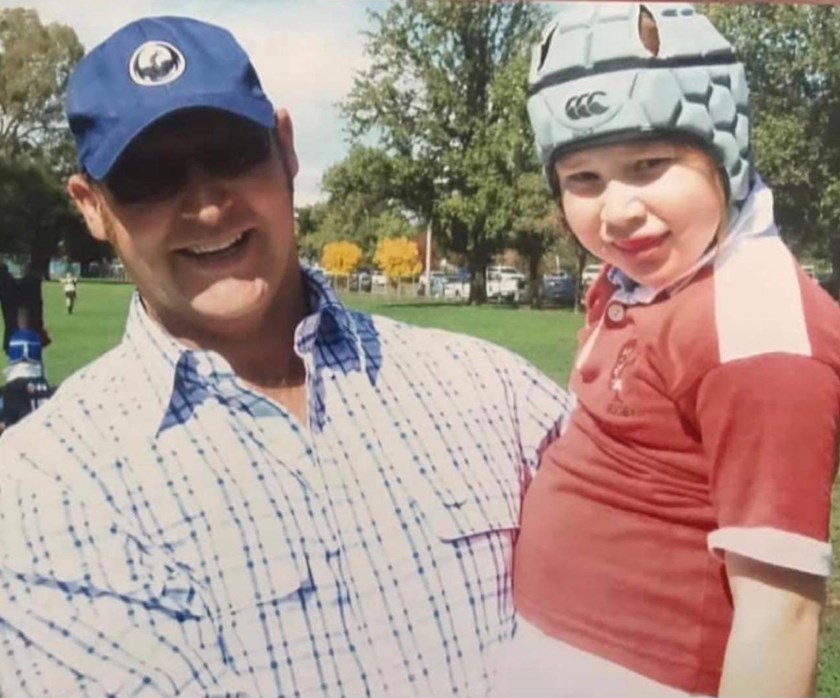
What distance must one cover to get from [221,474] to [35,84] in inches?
22.3

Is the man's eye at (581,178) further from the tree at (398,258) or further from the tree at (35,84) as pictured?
the tree at (35,84)

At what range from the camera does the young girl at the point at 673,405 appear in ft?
4.46

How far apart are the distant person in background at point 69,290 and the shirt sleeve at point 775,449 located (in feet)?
2.45

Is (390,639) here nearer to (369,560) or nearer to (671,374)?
(369,560)

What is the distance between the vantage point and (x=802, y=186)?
1823 millimetres

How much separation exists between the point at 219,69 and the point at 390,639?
637 millimetres

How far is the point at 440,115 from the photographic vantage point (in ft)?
6.03

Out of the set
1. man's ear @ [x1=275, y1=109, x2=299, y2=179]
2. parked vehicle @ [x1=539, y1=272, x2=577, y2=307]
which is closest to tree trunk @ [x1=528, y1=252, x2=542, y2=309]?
parked vehicle @ [x1=539, y1=272, x2=577, y2=307]

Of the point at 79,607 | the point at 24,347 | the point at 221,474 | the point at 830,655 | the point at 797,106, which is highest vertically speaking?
the point at 797,106

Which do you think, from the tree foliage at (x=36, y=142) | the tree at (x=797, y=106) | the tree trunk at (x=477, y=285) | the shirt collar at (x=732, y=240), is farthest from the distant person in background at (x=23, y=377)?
the tree at (x=797, y=106)

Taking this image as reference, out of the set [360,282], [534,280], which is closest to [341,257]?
[360,282]

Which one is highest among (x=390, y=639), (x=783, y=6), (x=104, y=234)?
(x=783, y=6)

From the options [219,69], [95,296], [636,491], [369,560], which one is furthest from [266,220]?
[636,491]

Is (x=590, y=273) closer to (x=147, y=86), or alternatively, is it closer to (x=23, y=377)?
(x=147, y=86)
